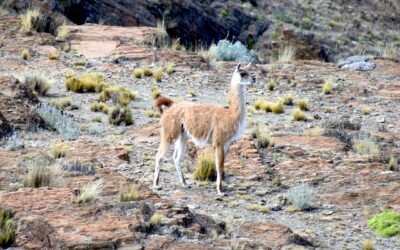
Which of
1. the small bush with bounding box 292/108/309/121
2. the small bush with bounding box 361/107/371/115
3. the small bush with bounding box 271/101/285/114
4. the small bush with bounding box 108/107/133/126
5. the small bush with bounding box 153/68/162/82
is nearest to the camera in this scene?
the small bush with bounding box 108/107/133/126

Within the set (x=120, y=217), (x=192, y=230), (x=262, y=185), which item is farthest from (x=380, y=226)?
(x=120, y=217)

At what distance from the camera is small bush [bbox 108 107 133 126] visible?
52.0 ft

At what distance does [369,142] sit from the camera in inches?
584

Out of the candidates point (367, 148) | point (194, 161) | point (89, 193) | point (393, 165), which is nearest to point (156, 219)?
point (89, 193)

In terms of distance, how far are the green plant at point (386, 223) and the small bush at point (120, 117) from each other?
6.21 meters

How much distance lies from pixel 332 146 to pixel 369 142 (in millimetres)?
884

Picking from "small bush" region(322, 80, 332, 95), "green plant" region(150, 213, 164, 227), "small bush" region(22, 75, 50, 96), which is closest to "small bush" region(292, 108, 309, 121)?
"small bush" region(322, 80, 332, 95)

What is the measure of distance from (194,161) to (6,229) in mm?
5396

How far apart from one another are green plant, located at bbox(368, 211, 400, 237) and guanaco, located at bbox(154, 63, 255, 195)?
2329 millimetres

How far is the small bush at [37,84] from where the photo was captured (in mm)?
17516

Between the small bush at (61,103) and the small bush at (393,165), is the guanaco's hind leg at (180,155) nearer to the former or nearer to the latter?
the small bush at (393,165)

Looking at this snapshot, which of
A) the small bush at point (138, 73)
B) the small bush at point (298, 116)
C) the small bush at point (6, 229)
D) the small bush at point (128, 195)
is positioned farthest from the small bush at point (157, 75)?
the small bush at point (6, 229)

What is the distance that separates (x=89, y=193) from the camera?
30.9 ft

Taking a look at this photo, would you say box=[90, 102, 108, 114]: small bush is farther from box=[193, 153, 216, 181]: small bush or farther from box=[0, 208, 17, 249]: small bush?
box=[0, 208, 17, 249]: small bush
